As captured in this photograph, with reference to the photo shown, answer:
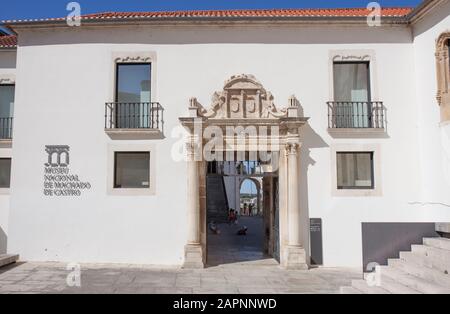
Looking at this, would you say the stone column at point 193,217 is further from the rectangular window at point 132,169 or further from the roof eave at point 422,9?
the roof eave at point 422,9

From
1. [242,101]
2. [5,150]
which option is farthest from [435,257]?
[5,150]

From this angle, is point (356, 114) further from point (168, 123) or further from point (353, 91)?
point (168, 123)

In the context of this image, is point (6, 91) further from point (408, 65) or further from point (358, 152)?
point (408, 65)

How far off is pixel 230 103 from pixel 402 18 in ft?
16.6

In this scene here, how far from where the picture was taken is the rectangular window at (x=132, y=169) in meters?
10.7

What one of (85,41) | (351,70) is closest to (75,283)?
(85,41)

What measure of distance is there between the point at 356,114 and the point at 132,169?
6.15m

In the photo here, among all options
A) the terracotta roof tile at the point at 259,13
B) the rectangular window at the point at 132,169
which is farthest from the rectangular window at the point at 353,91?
the rectangular window at the point at 132,169

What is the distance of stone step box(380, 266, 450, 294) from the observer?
18.5 ft

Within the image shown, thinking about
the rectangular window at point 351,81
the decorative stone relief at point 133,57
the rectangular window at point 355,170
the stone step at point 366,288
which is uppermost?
the decorative stone relief at point 133,57

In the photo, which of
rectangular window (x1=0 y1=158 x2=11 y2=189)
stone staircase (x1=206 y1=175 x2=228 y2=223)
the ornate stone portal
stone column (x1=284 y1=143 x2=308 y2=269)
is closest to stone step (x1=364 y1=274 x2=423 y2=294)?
stone column (x1=284 y1=143 x2=308 y2=269)

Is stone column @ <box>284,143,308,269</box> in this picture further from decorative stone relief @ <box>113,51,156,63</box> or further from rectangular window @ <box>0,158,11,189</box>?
rectangular window @ <box>0,158,11,189</box>

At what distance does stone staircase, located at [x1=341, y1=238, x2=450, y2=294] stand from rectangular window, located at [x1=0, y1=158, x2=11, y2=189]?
989 centimetres

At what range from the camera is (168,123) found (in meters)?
10.6
